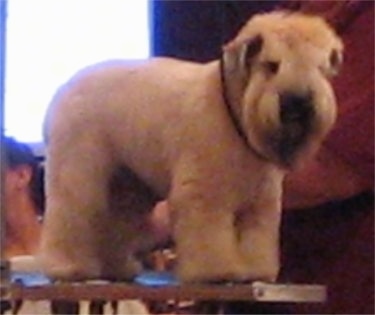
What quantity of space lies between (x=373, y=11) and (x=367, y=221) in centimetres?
23

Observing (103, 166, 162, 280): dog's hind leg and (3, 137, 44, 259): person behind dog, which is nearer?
(103, 166, 162, 280): dog's hind leg

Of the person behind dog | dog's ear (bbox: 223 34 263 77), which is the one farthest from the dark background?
dog's ear (bbox: 223 34 263 77)

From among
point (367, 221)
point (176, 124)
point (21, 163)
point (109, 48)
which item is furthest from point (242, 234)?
point (109, 48)

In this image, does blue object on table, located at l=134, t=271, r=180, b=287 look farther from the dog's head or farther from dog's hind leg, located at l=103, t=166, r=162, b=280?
the dog's head

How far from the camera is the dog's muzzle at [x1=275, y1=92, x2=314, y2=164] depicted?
43.2 inches

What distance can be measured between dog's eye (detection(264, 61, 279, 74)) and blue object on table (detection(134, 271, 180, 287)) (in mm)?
212

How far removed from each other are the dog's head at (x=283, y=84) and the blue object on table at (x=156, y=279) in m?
0.15

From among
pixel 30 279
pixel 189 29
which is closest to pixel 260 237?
pixel 30 279

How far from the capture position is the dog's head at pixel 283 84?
3.61 feet

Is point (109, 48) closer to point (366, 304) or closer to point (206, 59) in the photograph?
point (206, 59)

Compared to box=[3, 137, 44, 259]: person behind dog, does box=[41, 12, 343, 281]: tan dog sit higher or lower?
higher

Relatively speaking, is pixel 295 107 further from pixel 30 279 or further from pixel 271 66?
pixel 30 279

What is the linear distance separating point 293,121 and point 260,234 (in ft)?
0.46

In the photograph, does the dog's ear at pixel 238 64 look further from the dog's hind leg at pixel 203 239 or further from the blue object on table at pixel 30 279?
the blue object on table at pixel 30 279
